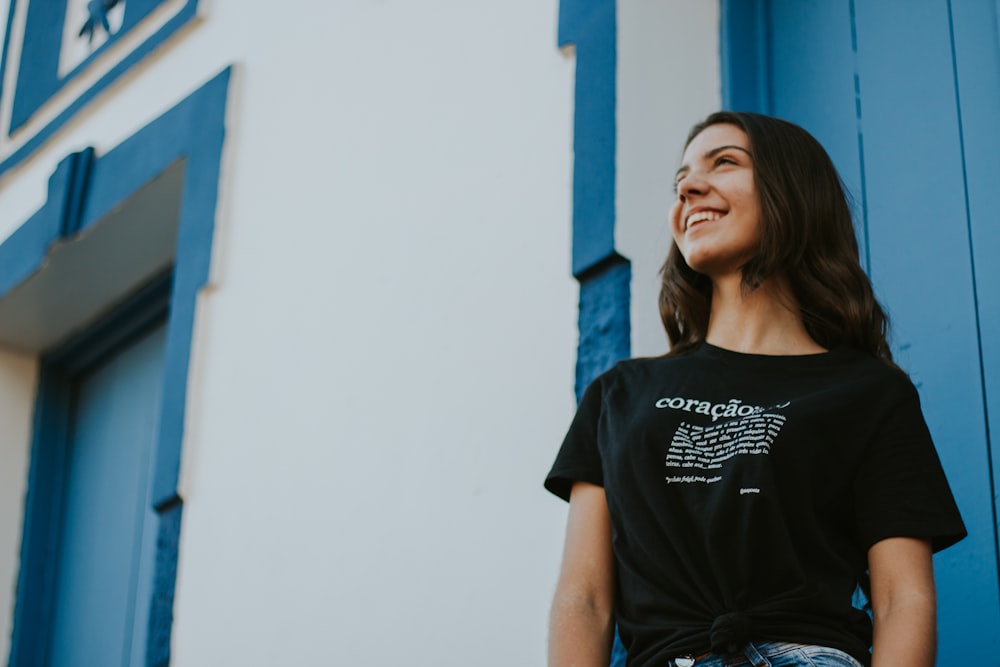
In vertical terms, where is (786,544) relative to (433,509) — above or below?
below

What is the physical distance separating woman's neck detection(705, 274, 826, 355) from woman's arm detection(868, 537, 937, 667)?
41 centimetres

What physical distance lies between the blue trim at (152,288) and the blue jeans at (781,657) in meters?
2.46

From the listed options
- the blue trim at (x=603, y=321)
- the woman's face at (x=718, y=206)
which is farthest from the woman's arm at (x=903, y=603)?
the blue trim at (x=603, y=321)

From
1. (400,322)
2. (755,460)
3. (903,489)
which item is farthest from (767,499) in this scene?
(400,322)

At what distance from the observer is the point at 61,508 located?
5820 mm

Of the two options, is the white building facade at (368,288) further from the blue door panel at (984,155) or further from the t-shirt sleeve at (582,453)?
the t-shirt sleeve at (582,453)

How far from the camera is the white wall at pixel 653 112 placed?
3125mm

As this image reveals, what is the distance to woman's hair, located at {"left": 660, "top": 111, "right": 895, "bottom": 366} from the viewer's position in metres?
2.37

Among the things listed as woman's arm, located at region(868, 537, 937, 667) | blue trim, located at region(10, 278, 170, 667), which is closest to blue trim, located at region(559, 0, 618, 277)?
woman's arm, located at region(868, 537, 937, 667)

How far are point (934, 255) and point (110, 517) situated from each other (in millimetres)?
3514

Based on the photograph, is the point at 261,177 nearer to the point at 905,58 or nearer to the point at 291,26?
the point at 291,26

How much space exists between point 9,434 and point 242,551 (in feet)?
7.86

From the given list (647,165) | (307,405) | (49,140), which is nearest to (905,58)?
(647,165)

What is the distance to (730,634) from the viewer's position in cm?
195
